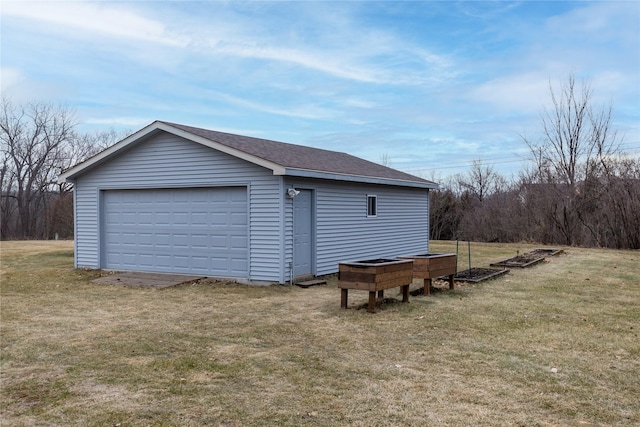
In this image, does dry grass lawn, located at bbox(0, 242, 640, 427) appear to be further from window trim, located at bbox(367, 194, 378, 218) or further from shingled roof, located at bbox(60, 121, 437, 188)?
window trim, located at bbox(367, 194, 378, 218)

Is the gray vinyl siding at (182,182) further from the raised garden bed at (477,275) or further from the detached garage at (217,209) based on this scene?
the raised garden bed at (477,275)

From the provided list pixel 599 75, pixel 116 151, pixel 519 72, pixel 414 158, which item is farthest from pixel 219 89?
pixel 414 158

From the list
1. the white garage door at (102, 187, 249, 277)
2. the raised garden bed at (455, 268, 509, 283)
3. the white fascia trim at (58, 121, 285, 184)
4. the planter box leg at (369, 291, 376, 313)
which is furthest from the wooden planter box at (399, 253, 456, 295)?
the white garage door at (102, 187, 249, 277)


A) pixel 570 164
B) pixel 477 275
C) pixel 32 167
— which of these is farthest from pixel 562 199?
pixel 32 167

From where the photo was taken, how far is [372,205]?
1351 cm

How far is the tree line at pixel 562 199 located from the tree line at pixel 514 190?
41 millimetres

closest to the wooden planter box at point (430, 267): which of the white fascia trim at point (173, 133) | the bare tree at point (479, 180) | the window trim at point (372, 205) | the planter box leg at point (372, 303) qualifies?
the planter box leg at point (372, 303)

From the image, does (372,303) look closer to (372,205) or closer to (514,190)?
(372,205)

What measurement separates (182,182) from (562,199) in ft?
60.9

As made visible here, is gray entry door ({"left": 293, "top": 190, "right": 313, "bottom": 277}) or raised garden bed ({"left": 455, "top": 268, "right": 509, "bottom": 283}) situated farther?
gray entry door ({"left": 293, "top": 190, "right": 313, "bottom": 277})

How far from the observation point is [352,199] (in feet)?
41.0

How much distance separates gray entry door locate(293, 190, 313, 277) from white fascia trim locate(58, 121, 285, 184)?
1.07 m

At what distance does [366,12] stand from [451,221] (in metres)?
18.0

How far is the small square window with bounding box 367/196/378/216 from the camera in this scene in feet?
43.6
